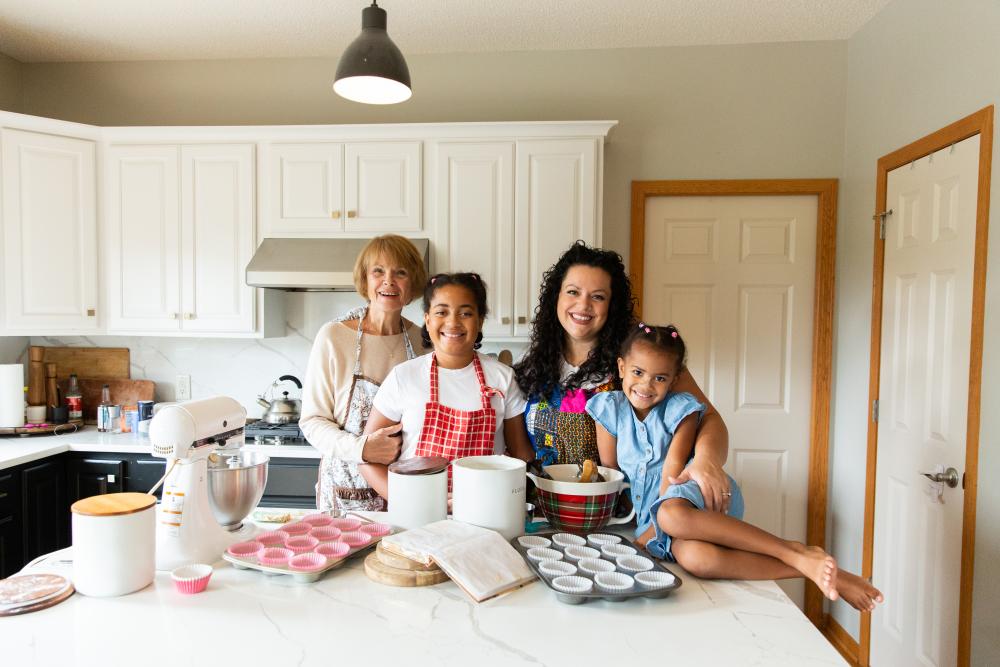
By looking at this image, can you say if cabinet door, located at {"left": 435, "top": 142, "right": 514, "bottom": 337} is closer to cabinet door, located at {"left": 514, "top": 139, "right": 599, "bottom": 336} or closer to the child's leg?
cabinet door, located at {"left": 514, "top": 139, "right": 599, "bottom": 336}

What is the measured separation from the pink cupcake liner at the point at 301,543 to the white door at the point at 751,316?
2.32 meters

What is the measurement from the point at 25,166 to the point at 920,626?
13.7 ft

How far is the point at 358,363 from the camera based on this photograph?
2.11 metres

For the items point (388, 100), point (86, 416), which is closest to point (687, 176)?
point (388, 100)

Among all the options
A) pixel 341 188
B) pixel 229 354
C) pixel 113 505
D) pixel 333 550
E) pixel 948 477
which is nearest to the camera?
pixel 113 505

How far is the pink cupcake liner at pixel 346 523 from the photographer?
1312mm

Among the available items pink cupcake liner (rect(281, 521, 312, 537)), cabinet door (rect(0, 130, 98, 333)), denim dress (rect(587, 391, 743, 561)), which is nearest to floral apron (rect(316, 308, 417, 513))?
pink cupcake liner (rect(281, 521, 312, 537))

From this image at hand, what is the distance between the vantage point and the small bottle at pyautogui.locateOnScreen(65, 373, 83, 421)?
3.28 meters

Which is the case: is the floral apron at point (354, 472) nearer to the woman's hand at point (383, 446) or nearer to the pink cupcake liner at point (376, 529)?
the woman's hand at point (383, 446)

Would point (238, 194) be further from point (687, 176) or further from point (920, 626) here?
point (920, 626)

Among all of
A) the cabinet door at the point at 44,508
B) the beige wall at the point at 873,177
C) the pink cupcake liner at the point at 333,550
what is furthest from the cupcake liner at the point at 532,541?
the cabinet door at the point at 44,508

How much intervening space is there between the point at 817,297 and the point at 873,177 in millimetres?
606

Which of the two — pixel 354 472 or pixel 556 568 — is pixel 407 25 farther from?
pixel 556 568

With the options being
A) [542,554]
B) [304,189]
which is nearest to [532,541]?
[542,554]
